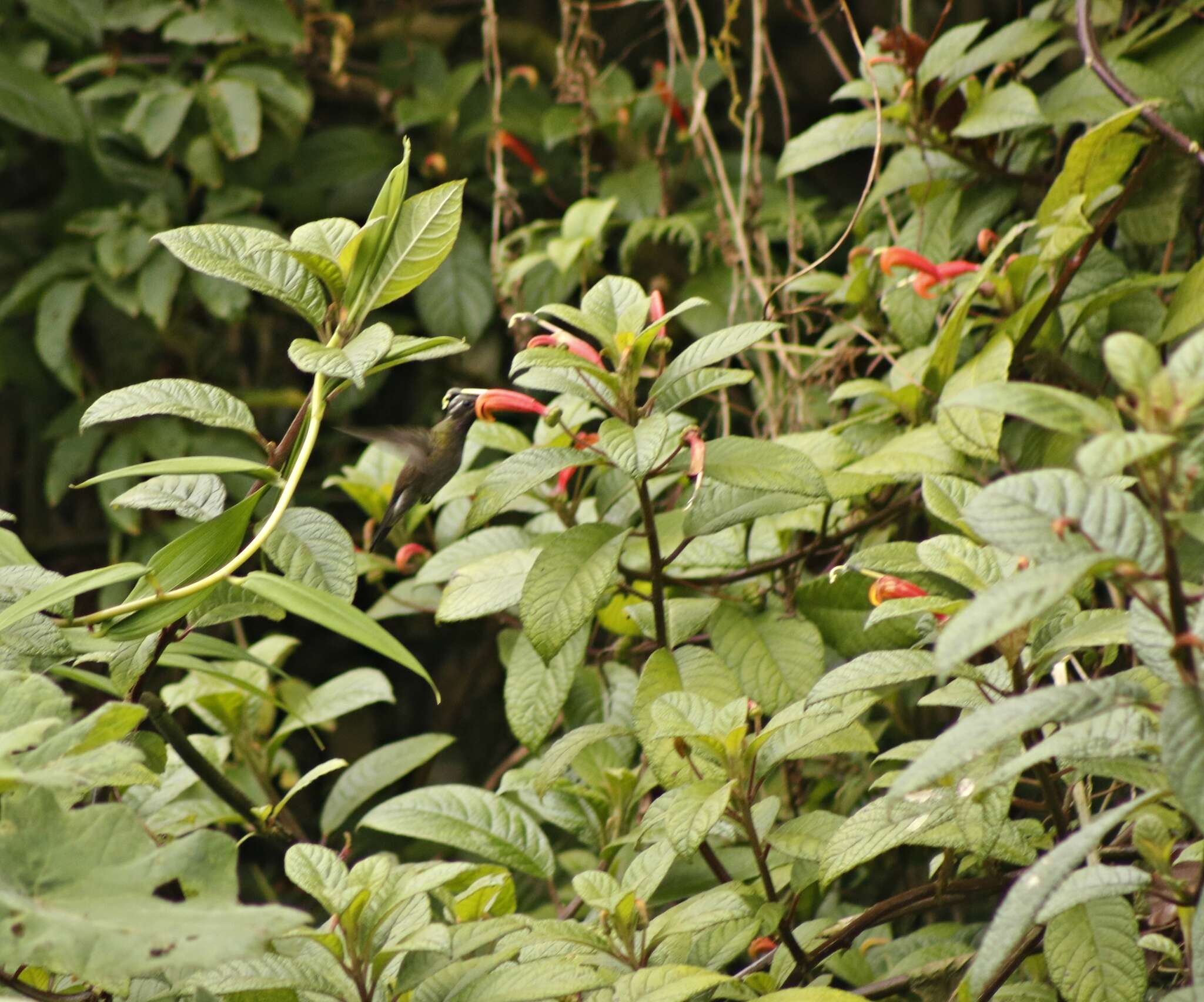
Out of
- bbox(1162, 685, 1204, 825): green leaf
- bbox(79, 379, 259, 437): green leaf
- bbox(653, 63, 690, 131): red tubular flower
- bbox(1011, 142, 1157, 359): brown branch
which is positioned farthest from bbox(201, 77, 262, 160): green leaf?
bbox(1162, 685, 1204, 825): green leaf

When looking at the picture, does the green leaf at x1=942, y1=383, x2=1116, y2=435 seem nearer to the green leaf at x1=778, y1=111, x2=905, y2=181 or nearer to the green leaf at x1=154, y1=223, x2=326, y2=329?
the green leaf at x1=154, y1=223, x2=326, y2=329

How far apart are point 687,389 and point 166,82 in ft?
5.34

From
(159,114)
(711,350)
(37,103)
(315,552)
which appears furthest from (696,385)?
(37,103)

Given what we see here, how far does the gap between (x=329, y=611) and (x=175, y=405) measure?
225 millimetres

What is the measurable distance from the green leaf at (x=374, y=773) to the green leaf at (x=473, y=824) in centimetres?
21

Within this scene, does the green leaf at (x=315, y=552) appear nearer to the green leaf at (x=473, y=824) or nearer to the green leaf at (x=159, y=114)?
the green leaf at (x=473, y=824)

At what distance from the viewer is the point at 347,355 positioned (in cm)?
80

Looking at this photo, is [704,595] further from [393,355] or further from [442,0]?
[442,0]

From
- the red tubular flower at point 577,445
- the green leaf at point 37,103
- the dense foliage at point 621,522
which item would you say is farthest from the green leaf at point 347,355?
the green leaf at point 37,103

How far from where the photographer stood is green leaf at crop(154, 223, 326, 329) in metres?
0.85

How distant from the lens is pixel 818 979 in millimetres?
886

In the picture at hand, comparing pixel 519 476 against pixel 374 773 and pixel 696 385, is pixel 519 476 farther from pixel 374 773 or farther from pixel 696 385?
pixel 374 773

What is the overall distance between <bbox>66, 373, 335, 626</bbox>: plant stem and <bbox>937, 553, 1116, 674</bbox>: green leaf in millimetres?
450

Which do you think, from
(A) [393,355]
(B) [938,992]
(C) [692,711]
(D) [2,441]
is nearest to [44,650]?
(A) [393,355]
